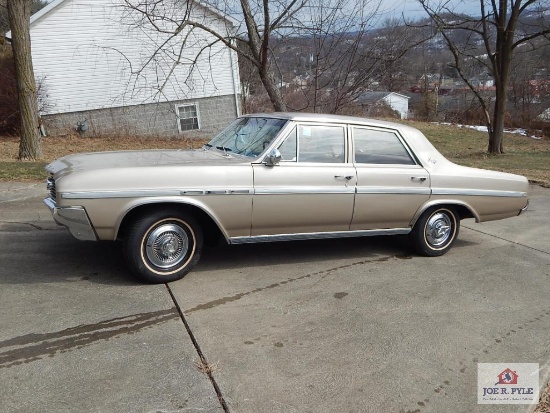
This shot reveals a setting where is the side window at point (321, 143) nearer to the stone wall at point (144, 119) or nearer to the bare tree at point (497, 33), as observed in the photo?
the bare tree at point (497, 33)

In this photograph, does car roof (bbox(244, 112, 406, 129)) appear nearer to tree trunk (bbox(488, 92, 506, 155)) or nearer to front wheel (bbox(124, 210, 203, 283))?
A: front wheel (bbox(124, 210, 203, 283))

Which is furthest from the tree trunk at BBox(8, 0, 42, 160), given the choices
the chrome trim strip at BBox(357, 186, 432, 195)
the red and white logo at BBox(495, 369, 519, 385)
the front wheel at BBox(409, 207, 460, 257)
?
the red and white logo at BBox(495, 369, 519, 385)

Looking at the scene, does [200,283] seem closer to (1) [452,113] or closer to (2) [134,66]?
(2) [134,66]

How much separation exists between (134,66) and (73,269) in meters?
16.1

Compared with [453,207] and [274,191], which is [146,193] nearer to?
[274,191]

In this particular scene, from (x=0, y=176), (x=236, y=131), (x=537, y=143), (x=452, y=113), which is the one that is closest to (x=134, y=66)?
(x=0, y=176)

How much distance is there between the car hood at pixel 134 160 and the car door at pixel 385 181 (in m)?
1.32

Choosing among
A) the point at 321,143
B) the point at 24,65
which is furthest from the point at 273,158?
the point at 24,65

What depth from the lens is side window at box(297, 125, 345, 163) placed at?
15.0 ft

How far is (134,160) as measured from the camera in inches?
166

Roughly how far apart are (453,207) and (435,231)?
37cm

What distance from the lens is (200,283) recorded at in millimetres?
4188

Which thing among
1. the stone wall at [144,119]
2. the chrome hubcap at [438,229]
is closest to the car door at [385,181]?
the chrome hubcap at [438,229]

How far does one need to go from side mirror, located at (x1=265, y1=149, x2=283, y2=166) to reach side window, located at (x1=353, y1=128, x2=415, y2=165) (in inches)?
38.0
